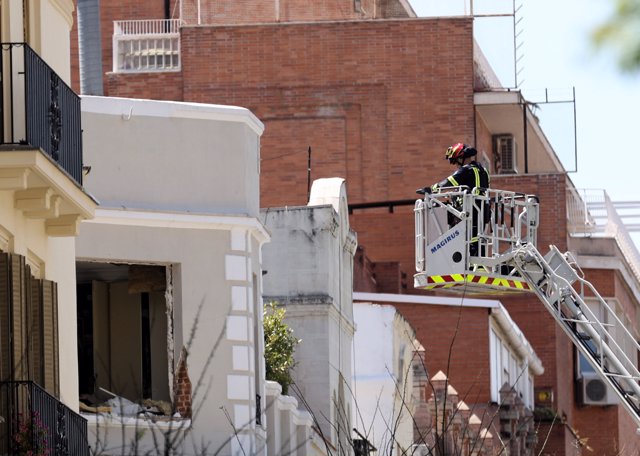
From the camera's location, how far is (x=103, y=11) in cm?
6109

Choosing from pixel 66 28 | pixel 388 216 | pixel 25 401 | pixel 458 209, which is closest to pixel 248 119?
pixel 458 209

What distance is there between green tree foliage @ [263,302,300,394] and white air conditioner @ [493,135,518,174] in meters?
27.7

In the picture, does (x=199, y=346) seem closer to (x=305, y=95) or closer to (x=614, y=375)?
(x=614, y=375)

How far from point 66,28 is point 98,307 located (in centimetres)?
697

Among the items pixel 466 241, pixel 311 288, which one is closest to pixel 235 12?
pixel 311 288

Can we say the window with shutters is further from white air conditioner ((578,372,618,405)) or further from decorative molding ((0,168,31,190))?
white air conditioner ((578,372,618,405))

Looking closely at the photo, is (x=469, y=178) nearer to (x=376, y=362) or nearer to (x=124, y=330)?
(x=124, y=330)

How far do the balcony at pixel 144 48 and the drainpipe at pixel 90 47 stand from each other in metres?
14.9

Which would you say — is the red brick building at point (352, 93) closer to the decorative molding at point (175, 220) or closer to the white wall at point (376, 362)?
the white wall at point (376, 362)

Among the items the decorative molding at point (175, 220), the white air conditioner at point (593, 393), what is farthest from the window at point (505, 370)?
the decorative molding at point (175, 220)

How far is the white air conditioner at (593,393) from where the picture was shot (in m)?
62.9

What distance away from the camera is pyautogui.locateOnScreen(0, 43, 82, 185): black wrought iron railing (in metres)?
20.2

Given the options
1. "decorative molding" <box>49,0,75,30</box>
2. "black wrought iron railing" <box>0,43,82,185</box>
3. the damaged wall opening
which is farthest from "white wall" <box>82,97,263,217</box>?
"black wrought iron railing" <box>0,43,82,185</box>

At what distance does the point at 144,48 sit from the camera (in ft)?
192
